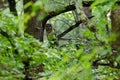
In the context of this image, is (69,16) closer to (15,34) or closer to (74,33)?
(74,33)

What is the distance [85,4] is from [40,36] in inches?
50.3

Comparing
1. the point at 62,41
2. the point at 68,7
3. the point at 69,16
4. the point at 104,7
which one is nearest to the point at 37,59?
the point at 104,7

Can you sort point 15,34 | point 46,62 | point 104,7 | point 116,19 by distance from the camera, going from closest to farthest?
1. point 104,7
2. point 116,19
3. point 15,34
4. point 46,62

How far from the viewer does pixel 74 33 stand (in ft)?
36.4

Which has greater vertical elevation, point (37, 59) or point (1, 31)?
point (1, 31)

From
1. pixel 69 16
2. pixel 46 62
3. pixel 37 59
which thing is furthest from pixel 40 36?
pixel 69 16

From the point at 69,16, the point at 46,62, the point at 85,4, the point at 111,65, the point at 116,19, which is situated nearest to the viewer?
the point at 116,19

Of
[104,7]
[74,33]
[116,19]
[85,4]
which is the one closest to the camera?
[104,7]

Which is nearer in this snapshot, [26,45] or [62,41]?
[26,45]

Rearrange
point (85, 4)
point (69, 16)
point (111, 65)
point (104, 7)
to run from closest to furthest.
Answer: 1. point (104, 7)
2. point (111, 65)
3. point (85, 4)
4. point (69, 16)

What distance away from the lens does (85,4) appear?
6.99m

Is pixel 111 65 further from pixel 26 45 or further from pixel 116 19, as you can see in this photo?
pixel 26 45

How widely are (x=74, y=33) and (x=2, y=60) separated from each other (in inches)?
309

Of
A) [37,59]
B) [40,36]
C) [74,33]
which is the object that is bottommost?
[74,33]
